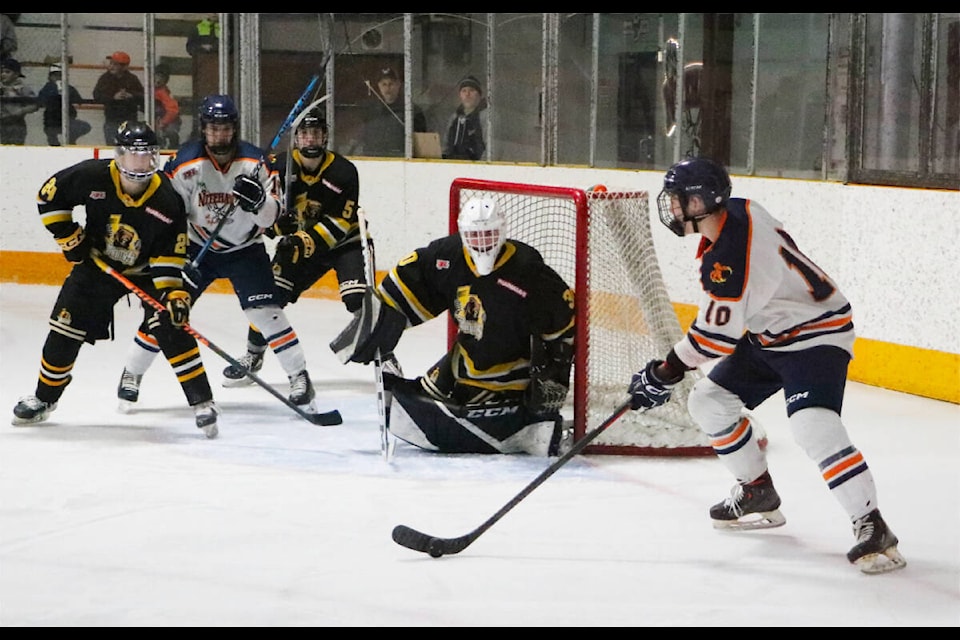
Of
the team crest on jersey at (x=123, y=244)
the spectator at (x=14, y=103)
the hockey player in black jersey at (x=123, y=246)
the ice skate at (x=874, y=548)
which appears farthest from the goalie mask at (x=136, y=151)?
the spectator at (x=14, y=103)

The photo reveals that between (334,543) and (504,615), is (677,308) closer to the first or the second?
(334,543)

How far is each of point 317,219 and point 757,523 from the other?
231cm

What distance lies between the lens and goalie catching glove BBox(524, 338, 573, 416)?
3.82 meters

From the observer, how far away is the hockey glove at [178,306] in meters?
4.09

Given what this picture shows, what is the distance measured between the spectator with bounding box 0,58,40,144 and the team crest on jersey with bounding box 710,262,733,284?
596 centimetres

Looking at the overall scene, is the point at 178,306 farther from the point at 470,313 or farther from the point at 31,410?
the point at 470,313

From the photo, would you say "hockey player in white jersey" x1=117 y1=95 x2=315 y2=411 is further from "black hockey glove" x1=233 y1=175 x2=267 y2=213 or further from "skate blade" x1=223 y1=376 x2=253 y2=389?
"skate blade" x1=223 y1=376 x2=253 y2=389

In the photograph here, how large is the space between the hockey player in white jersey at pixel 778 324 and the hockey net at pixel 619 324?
38.4 inches

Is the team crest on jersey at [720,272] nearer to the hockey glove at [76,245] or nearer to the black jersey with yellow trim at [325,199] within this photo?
the hockey glove at [76,245]

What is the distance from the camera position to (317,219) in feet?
16.5

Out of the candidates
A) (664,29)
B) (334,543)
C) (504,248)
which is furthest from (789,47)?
(334,543)

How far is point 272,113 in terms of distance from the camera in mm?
7793

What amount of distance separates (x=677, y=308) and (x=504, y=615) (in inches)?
138

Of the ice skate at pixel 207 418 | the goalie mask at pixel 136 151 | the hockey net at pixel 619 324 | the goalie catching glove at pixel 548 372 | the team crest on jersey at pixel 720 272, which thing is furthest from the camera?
the ice skate at pixel 207 418
